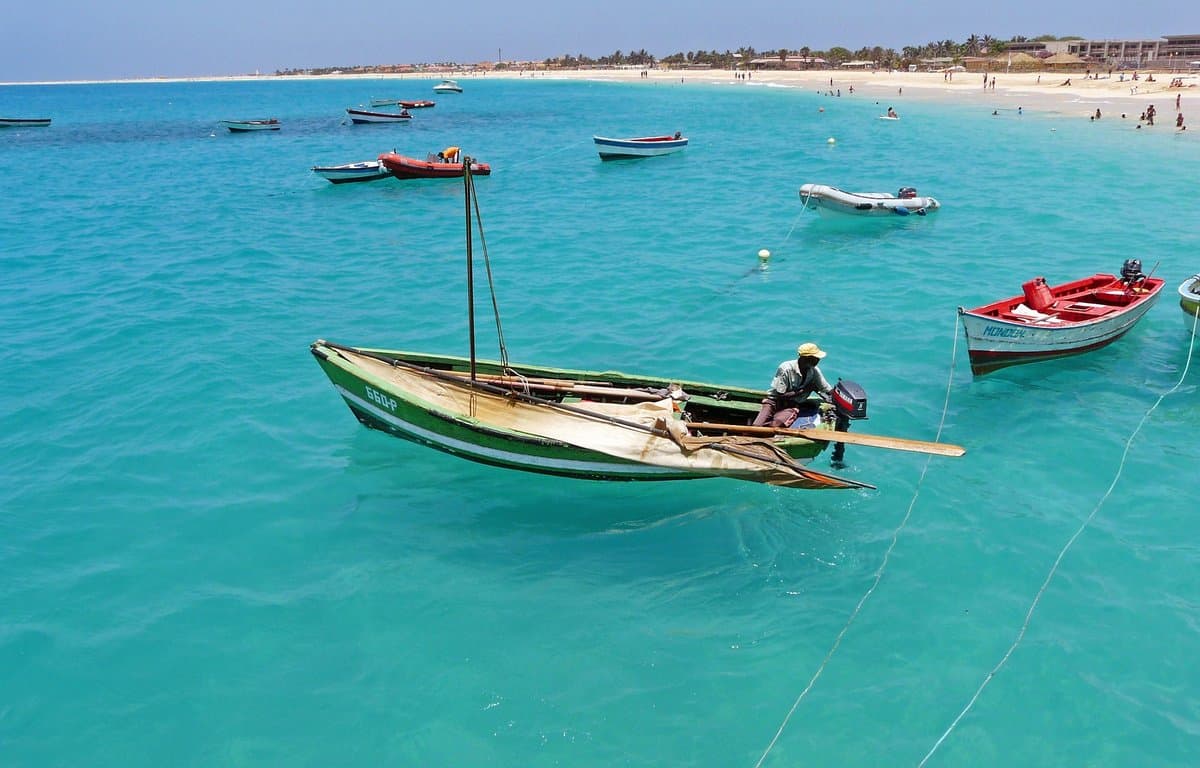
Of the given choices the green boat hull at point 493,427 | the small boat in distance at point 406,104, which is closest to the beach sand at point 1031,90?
the small boat in distance at point 406,104

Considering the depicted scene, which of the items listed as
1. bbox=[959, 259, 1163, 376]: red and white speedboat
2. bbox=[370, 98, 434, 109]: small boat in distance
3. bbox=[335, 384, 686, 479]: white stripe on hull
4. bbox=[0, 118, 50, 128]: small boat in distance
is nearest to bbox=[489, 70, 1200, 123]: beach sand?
bbox=[959, 259, 1163, 376]: red and white speedboat

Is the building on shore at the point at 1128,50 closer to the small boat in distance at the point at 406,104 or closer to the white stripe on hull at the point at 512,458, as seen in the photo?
the small boat in distance at the point at 406,104

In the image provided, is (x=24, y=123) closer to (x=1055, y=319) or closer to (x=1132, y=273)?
(x=1055, y=319)

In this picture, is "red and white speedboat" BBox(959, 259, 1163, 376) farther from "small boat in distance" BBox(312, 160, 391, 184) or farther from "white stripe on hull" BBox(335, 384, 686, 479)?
"small boat in distance" BBox(312, 160, 391, 184)

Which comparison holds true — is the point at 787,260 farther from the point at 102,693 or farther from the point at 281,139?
the point at 281,139

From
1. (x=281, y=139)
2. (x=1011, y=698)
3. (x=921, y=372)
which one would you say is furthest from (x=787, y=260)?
(x=281, y=139)

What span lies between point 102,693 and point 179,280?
19.3m

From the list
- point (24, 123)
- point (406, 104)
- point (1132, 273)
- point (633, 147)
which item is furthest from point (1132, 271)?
point (24, 123)

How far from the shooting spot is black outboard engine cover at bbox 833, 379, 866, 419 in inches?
454

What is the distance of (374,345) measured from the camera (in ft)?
62.7

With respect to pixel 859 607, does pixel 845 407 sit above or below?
above

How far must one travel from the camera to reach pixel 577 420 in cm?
1197

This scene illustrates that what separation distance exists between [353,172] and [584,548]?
119 ft

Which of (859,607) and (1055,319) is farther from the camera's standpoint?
(1055,319)
